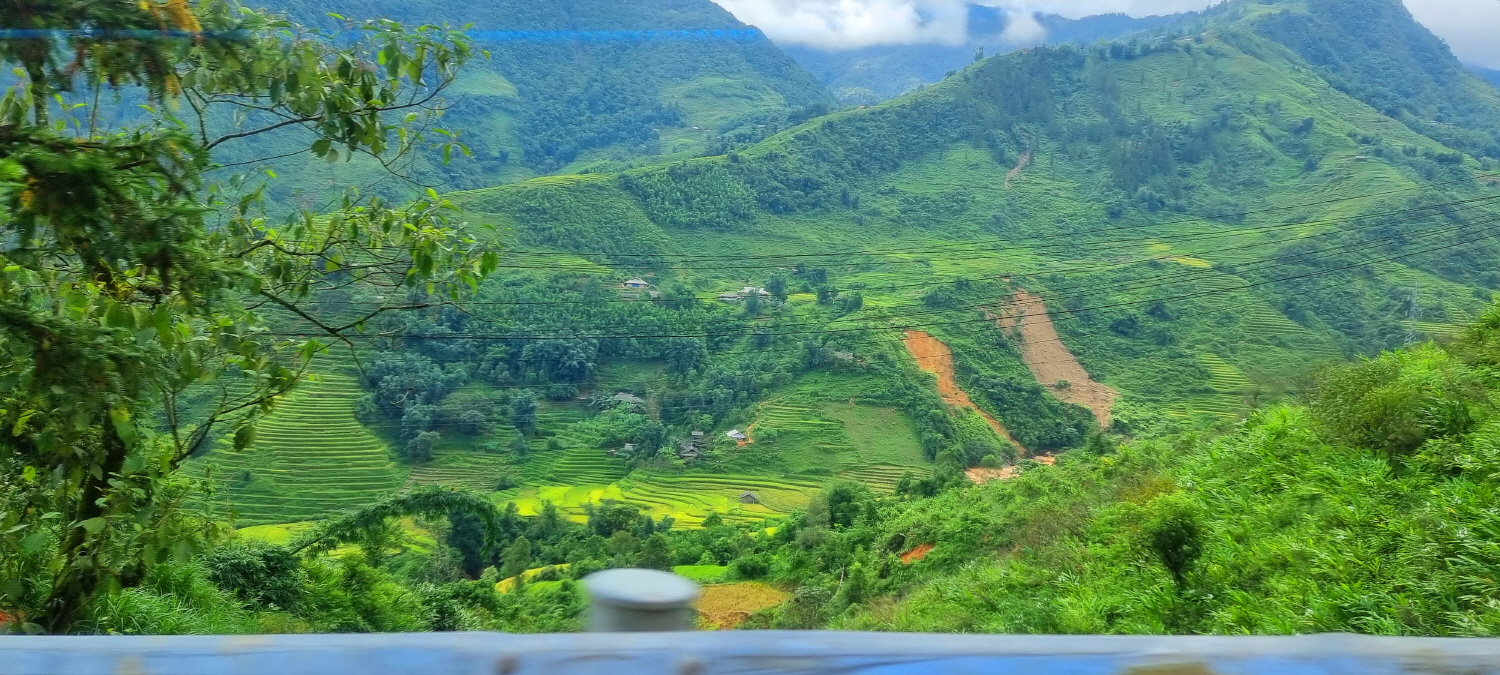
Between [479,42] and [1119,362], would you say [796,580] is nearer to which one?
[479,42]

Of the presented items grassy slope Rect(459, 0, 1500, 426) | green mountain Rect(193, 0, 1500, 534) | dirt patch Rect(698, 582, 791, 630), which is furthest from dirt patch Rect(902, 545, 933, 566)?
grassy slope Rect(459, 0, 1500, 426)

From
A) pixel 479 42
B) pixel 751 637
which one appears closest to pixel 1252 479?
pixel 479 42

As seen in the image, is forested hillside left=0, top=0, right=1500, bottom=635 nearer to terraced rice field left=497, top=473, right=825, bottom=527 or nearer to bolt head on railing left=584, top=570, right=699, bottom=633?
terraced rice field left=497, top=473, right=825, bottom=527

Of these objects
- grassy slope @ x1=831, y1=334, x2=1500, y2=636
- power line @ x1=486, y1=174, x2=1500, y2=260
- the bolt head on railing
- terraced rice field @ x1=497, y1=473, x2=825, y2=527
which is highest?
power line @ x1=486, y1=174, x2=1500, y2=260

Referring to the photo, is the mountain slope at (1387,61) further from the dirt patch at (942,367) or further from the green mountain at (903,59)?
the dirt patch at (942,367)

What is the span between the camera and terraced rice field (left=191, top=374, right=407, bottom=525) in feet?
75.3

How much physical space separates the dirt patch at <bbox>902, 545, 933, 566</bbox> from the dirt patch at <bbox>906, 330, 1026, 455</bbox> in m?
18.5

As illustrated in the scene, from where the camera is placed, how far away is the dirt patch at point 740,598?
40.7ft

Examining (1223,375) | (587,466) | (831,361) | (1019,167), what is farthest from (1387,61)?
(587,466)

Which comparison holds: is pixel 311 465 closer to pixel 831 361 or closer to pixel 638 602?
pixel 831 361

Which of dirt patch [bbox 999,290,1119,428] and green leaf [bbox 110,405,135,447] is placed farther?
dirt patch [bbox 999,290,1119,428]

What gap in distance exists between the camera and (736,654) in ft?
4.50

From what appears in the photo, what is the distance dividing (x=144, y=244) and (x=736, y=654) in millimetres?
2649

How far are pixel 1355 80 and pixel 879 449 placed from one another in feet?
248
